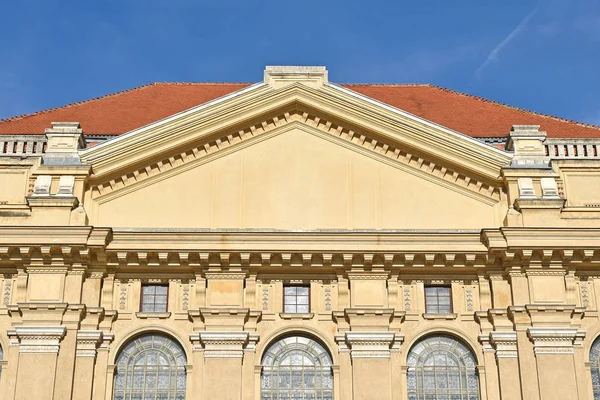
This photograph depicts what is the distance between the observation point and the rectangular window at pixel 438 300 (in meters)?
24.4

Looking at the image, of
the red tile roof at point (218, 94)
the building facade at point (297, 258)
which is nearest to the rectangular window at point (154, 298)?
the building facade at point (297, 258)

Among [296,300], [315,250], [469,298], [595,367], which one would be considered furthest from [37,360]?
[595,367]

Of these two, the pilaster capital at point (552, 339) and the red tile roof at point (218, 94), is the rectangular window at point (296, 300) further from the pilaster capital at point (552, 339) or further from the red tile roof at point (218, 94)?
the red tile roof at point (218, 94)

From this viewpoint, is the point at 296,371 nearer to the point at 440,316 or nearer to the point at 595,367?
the point at 440,316

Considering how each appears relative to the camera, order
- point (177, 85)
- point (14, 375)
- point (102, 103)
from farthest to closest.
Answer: point (177, 85)
point (102, 103)
point (14, 375)

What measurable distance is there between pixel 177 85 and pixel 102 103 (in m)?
3.33

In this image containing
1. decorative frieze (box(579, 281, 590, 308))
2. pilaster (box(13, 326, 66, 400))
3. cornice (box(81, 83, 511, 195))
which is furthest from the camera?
cornice (box(81, 83, 511, 195))

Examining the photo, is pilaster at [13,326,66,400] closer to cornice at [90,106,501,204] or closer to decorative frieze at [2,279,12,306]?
decorative frieze at [2,279,12,306]

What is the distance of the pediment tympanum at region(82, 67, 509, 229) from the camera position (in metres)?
24.9

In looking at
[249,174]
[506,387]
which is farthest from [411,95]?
[506,387]

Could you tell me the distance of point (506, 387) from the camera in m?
23.1

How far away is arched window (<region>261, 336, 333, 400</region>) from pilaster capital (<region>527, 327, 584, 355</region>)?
4.61 m

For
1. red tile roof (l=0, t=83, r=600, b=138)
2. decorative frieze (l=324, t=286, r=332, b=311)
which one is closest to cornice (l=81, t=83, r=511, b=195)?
decorative frieze (l=324, t=286, r=332, b=311)

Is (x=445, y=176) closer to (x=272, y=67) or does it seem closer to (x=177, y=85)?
(x=272, y=67)
